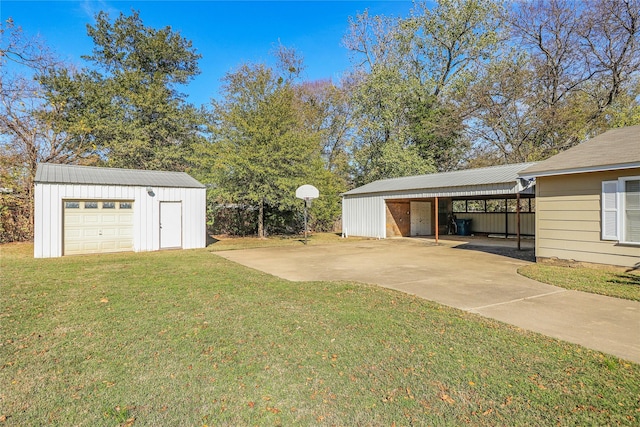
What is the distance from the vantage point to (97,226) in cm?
1187

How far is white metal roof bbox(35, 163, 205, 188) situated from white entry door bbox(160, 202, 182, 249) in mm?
804

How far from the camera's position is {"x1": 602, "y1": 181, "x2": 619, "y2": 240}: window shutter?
294 inches

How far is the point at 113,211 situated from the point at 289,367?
11.4 m

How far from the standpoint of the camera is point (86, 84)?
62.0 ft

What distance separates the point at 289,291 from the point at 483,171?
11256 millimetres

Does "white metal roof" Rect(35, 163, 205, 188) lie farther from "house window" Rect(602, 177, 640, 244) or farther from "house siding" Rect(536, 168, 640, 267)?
"house window" Rect(602, 177, 640, 244)

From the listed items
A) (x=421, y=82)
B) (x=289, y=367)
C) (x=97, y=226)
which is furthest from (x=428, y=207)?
(x=289, y=367)

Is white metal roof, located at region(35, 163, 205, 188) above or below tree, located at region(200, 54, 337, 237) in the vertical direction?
below

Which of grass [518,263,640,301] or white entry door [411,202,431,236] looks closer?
grass [518,263,640,301]

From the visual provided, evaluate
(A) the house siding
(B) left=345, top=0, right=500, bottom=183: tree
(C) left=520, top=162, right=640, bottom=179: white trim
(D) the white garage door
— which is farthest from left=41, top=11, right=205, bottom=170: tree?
(A) the house siding

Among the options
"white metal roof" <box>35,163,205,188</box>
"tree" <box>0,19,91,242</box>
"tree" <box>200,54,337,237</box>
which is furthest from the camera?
"tree" <box>200,54,337,237</box>

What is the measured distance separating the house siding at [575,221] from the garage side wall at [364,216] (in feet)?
26.7

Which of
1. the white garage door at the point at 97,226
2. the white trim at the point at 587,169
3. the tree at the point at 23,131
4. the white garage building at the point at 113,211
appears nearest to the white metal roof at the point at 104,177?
the white garage building at the point at 113,211

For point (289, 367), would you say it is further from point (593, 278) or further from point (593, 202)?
point (593, 202)
